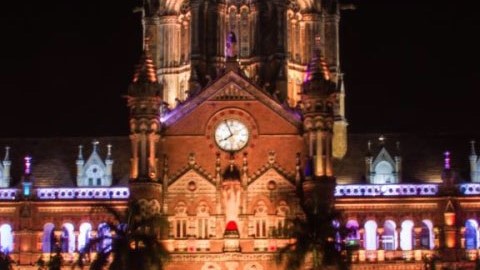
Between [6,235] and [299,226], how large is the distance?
2650 cm

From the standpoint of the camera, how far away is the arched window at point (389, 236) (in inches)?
3780

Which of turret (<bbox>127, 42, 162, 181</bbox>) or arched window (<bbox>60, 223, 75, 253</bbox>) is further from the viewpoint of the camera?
arched window (<bbox>60, 223, 75, 253</bbox>)

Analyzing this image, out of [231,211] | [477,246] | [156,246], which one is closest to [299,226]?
[156,246]

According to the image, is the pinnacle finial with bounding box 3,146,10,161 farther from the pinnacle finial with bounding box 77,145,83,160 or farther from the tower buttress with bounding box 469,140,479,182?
the tower buttress with bounding box 469,140,479,182

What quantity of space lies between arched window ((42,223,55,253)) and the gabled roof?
1044 cm

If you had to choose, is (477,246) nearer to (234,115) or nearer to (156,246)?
(234,115)

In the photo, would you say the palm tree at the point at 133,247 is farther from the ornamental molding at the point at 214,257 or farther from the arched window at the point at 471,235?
the arched window at the point at 471,235

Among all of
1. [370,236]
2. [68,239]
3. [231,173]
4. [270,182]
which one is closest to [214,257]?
[231,173]

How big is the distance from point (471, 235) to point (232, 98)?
714 inches

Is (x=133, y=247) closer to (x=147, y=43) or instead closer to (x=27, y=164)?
(x=27, y=164)

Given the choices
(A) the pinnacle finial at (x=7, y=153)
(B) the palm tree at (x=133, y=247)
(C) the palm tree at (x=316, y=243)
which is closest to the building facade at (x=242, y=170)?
(A) the pinnacle finial at (x=7, y=153)

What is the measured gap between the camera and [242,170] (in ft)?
309

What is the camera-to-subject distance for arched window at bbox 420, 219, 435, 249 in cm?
9569

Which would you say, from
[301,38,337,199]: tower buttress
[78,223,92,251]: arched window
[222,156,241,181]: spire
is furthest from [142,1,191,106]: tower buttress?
[301,38,337,199]: tower buttress
